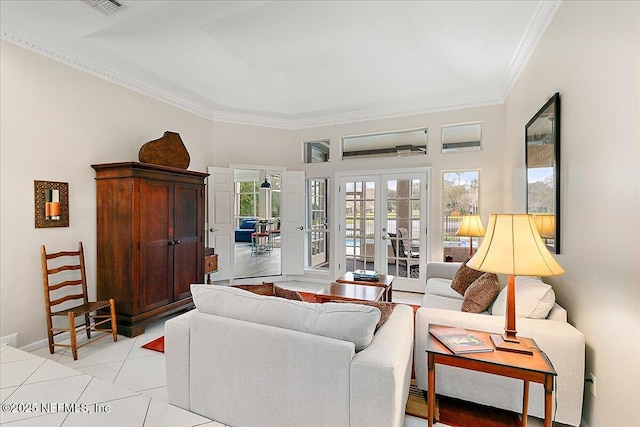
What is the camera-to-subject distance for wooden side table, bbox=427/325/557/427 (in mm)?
1533

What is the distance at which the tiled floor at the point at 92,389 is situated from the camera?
1981 mm

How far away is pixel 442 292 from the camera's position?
3381 mm

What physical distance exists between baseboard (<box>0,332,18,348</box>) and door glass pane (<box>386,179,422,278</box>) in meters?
4.52

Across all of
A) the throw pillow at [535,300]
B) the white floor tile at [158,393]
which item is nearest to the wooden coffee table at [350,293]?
the throw pillow at [535,300]

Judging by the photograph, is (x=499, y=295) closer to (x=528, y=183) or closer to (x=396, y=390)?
(x=528, y=183)

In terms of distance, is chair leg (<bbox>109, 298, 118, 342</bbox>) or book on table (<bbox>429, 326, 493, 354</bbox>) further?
chair leg (<bbox>109, 298, 118, 342</bbox>)

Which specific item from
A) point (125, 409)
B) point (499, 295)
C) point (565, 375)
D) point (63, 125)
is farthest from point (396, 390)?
point (63, 125)

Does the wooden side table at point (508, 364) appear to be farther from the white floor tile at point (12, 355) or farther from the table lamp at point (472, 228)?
the white floor tile at point (12, 355)

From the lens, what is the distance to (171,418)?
1967 millimetres

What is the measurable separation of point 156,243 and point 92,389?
1.56 m

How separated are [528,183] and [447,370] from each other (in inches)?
80.4

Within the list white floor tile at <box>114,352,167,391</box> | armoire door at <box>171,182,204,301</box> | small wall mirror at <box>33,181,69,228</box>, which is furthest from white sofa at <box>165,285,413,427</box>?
small wall mirror at <box>33,181,69,228</box>

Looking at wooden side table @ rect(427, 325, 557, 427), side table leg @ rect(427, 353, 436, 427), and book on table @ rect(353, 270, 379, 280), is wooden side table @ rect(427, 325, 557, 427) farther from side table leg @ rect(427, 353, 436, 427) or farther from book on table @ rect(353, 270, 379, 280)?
book on table @ rect(353, 270, 379, 280)

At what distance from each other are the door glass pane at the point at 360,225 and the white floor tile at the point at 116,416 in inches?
148
